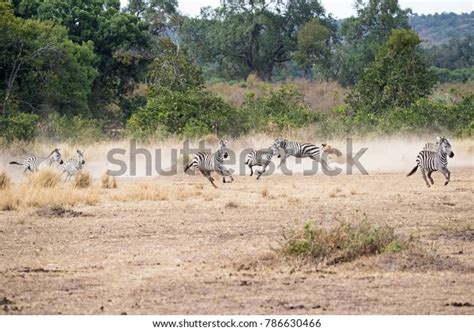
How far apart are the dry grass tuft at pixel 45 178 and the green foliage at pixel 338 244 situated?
926cm

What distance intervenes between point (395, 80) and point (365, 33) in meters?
23.8

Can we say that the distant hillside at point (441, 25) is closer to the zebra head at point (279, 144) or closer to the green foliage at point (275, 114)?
the green foliage at point (275, 114)

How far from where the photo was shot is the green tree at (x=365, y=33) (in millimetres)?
53906

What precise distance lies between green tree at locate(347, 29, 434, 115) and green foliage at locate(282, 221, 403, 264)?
2266 cm

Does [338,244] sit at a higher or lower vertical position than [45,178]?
lower

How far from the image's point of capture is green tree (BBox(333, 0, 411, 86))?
53.9 metres

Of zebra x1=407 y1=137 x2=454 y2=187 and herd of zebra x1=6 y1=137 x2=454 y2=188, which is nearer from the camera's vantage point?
zebra x1=407 y1=137 x2=454 y2=187

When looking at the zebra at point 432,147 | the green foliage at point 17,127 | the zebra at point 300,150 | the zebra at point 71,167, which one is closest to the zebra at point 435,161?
the zebra at point 432,147

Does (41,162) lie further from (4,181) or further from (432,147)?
(432,147)

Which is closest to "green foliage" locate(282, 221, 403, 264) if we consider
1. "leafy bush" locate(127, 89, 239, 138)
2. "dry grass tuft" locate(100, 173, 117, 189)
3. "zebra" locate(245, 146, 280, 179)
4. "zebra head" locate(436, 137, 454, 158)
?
"dry grass tuft" locate(100, 173, 117, 189)

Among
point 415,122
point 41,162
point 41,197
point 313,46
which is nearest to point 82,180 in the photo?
point 41,162

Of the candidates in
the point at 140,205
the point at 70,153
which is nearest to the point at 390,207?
the point at 140,205

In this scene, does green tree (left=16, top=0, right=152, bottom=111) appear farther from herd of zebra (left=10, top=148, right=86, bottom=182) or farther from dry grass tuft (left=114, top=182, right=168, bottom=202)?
dry grass tuft (left=114, top=182, right=168, bottom=202)

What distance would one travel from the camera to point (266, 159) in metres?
23.7
